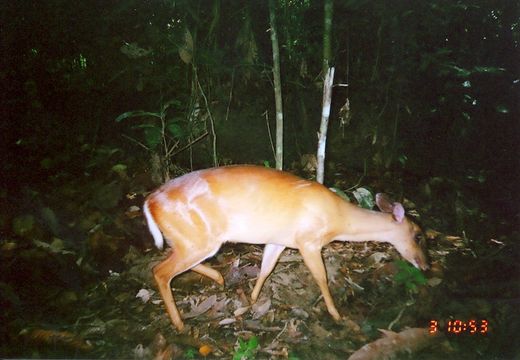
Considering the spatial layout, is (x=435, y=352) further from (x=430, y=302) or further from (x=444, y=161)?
(x=444, y=161)

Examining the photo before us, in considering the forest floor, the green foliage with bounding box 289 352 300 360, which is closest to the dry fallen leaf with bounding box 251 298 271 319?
the forest floor

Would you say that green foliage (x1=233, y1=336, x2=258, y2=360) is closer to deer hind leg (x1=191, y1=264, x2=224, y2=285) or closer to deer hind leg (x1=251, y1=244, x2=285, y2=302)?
deer hind leg (x1=251, y1=244, x2=285, y2=302)

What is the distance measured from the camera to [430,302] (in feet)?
10.9

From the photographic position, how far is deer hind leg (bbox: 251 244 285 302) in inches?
138

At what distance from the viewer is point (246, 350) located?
116 inches

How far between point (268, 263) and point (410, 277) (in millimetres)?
1314

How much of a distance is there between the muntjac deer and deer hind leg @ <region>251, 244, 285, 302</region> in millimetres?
250

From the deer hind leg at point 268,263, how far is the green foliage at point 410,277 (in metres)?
1.12

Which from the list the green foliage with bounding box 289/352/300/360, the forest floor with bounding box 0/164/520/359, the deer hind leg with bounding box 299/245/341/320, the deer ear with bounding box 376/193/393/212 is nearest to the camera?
the green foliage with bounding box 289/352/300/360

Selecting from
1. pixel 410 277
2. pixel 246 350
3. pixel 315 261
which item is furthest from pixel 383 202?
pixel 246 350

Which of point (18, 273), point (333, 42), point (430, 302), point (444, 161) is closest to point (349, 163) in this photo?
point (444, 161)

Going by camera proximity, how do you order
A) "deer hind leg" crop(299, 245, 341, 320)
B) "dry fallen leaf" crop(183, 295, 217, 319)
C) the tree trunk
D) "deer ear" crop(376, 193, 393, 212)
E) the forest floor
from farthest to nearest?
the tree trunk → "deer ear" crop(376, 193, 393, 212) → "dry fallen leaf" crop(183, 295, 217, 319) → "deer hind leg" crop(299, 245, 341, 320) → the forest floor

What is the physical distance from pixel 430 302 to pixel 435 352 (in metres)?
0.51
